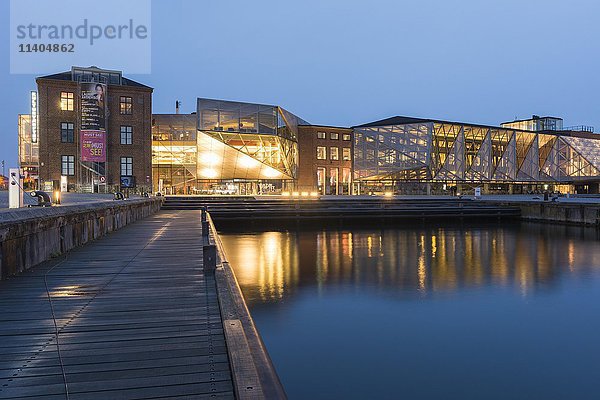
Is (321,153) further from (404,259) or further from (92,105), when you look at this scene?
(404,259)

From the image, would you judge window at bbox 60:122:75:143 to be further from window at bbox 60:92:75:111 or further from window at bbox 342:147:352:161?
window at bbox 342:147:352:161

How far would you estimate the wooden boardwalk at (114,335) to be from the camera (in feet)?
11.1

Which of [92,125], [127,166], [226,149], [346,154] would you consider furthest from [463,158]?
[92,125]

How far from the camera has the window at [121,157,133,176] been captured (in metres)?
45.8

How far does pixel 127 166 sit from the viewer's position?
46000 millimetres

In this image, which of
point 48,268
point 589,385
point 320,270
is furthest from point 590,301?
point 48,268

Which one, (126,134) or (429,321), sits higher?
(126,134)

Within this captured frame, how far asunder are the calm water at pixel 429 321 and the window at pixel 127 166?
97.2 ft

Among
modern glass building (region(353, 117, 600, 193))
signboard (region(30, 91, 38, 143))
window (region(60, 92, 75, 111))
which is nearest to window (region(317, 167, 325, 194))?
modern glass building (region(353, 117, 600, 193))

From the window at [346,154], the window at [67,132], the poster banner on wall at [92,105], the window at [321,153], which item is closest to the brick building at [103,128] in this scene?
the window at [67,132]

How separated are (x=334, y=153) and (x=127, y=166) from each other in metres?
28.1

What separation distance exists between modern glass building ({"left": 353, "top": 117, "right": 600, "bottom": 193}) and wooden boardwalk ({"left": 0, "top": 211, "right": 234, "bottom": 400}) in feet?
182

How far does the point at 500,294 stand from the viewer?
478 inches

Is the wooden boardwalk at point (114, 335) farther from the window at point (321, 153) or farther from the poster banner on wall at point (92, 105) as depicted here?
the window at point (321, 153)
